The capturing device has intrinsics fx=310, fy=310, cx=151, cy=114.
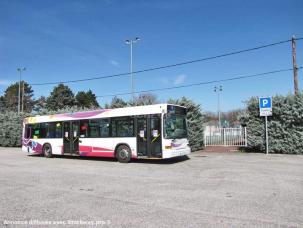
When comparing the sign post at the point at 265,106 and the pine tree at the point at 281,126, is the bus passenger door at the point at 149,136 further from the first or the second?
the pine tree at the point at 281,126

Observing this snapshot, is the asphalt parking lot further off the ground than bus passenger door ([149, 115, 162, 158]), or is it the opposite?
bus passenger door ([149, 115, 162, 158])

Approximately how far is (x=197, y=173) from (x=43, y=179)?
5.45 metres

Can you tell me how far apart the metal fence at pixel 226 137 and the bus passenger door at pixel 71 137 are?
411 inches

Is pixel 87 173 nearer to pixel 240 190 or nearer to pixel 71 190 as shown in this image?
pixel 71 190

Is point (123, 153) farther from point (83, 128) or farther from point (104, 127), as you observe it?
point (83, 128)

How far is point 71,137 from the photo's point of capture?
58.7 feet

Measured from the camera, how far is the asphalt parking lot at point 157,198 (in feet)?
18.9

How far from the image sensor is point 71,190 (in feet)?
28.5

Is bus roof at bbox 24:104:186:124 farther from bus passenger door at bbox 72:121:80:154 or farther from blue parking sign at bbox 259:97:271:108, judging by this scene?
blue parking sign at bbox 259:97:271:108

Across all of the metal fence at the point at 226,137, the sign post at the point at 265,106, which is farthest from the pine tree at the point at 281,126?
the metal fence at the point at 226,137

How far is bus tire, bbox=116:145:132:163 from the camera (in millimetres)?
15148

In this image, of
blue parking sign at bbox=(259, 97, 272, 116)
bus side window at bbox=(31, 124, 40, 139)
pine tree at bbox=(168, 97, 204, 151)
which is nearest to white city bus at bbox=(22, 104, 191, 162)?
bus side window at bbox=(31, 124, 40, 139)

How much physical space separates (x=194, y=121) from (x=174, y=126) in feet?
20.7

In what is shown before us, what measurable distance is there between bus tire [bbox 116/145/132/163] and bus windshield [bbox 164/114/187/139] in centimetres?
239
